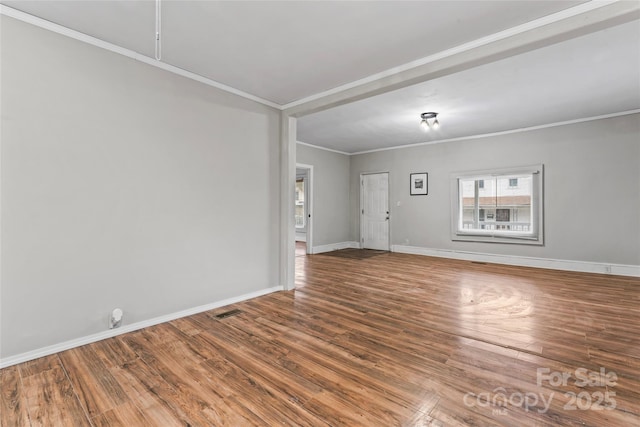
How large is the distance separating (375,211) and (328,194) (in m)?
1.29

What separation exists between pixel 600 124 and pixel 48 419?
7440 mm

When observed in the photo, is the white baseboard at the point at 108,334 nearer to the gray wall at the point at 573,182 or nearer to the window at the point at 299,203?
the gray wall at the point at 573,182

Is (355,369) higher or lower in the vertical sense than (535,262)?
lower

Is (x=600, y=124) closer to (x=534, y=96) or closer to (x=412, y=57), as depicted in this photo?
(x=534, y=96)

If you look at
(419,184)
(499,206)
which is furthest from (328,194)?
(499,206)

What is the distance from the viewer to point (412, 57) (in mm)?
2959

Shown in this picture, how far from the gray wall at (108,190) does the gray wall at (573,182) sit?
4.71 m

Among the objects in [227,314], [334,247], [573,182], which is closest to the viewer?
[227,314]

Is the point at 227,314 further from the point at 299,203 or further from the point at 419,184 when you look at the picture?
the point at 299,203

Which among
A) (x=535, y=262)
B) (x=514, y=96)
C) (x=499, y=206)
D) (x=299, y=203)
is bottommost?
(x=535, y=262)

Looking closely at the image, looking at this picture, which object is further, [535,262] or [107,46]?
[535,262]

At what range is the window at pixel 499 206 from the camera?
19.0 feet

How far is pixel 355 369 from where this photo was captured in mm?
2174

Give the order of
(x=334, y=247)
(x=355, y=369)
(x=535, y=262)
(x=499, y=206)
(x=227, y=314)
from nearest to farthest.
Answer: (x=355, y=369) → (x=227, y=314) → (x=535, y=262) → (x=499, y=206) → (x=334, y=247)
